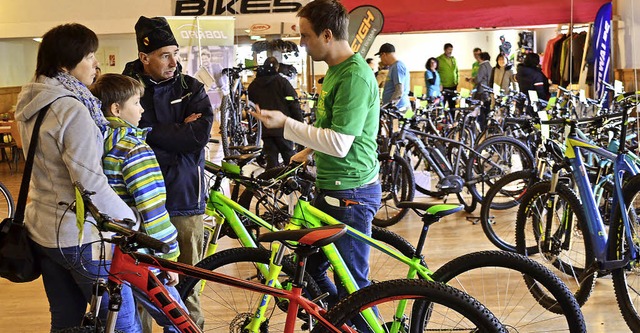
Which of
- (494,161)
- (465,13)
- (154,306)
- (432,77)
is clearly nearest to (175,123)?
(154,306)

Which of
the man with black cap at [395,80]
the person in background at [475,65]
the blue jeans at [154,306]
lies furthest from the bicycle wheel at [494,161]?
the person in background at [475,65]

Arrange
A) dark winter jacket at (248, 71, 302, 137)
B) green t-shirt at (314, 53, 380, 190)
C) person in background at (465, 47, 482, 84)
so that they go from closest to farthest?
green t-shirt at (314, 53, 380, 190), dark winter jacket at (248, 71, 302, 137), person in background at (465, 47, 482, 84)

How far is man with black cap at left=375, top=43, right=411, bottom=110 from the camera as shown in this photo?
8211 mm

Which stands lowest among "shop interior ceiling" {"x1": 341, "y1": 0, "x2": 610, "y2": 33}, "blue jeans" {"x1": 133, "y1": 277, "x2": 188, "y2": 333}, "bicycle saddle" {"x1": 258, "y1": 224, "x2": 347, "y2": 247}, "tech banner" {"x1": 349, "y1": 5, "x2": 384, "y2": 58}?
"blue jeans" {"x1": 133, "y1": 277, "x2": 188, "y2": 333}

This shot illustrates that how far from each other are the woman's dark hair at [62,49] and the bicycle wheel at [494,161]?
184 inches

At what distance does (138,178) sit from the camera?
2.43 metres

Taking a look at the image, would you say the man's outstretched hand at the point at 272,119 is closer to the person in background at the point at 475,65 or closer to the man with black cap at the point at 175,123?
the man with black cap at the point at 175,123

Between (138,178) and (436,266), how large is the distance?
308 centimetres

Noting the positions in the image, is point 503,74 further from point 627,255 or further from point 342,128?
point 342,128

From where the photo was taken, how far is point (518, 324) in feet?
11.8

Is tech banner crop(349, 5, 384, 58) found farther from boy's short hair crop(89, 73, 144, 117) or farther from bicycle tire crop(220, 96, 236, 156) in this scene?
boy's short hair crop(89, 73, 144, 117)

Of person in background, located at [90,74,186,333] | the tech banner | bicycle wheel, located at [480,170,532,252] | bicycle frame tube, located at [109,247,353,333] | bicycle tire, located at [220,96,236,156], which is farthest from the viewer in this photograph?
bicycle tire, located at [220,96,236,156]

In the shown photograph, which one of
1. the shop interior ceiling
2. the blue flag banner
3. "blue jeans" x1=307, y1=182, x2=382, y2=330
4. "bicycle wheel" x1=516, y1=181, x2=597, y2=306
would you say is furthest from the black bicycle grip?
the blue flag banner

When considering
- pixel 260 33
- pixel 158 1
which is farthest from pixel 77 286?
pixel 158 1
